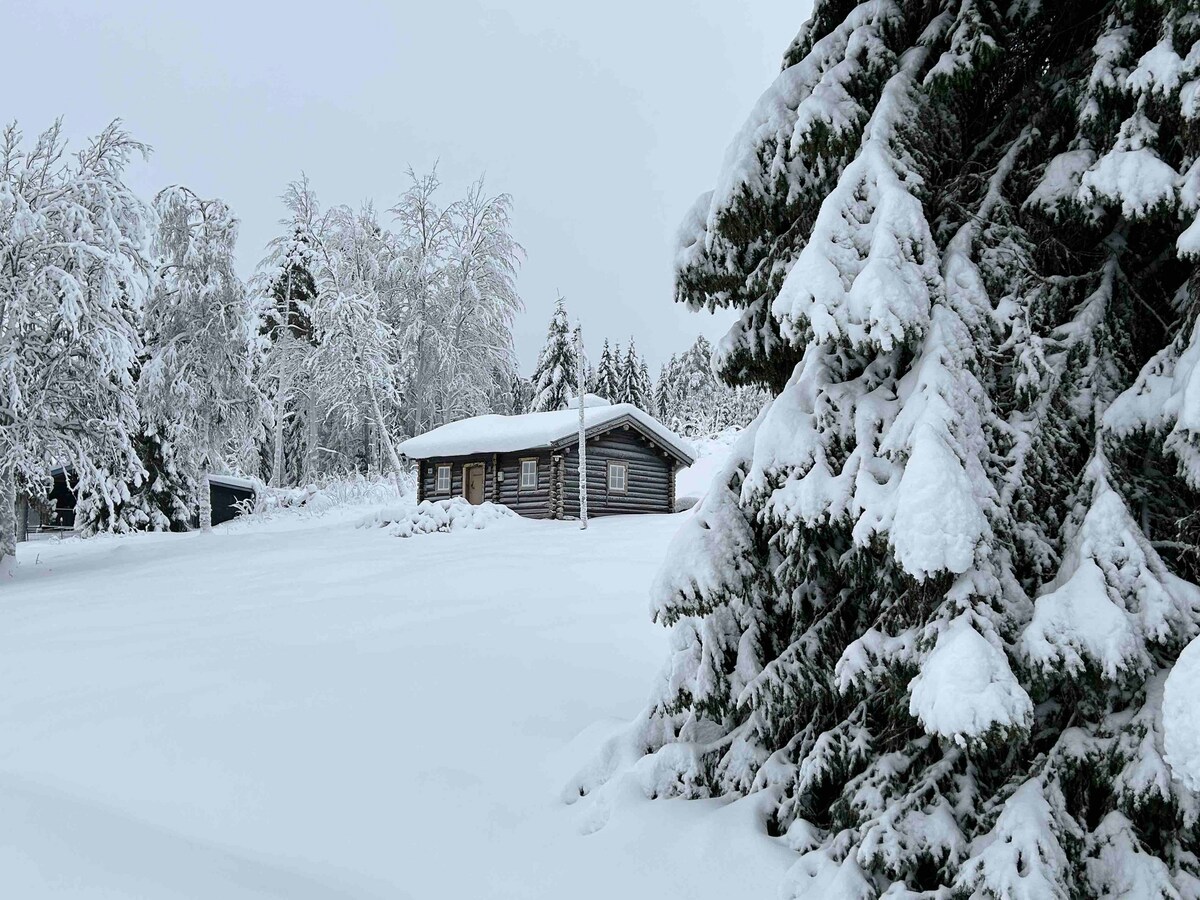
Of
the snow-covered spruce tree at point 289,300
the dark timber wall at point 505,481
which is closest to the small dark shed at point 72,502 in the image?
the snow-covered spruce tree at point 289,300

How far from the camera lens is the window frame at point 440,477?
28.2 m

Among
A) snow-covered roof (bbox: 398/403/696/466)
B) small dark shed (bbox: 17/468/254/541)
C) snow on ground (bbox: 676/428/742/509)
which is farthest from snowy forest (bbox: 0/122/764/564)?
snow on ground (bbox: 676/428/742/509)

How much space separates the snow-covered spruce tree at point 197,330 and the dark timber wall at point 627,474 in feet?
34.3

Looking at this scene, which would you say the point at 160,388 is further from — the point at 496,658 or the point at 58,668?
the point at 496,658

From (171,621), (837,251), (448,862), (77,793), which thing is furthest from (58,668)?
(837,251)

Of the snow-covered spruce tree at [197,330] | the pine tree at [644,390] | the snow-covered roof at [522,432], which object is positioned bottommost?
the snow-covered roof at [522,432]

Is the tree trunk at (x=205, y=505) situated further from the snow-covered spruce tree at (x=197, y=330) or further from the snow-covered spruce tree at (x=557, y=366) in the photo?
the snow-covered spruce tree at (x=557, y=366)

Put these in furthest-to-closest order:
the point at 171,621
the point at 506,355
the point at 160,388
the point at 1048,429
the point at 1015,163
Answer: the point at 506,355
the point at 160,388
the point at 171,621
the point at 1015,163
the point at 1048,429

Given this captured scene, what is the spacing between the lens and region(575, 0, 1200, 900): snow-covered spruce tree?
8.87ft

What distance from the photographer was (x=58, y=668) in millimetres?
7457

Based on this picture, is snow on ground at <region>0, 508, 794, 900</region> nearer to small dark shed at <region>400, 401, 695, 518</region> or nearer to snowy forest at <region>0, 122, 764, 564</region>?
snowy forest at <region>0, 122, 764, 564</region>

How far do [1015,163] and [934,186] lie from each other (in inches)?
13.5

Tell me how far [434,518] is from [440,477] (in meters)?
8.98

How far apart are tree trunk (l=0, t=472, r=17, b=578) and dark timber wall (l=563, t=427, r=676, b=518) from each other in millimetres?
14123
